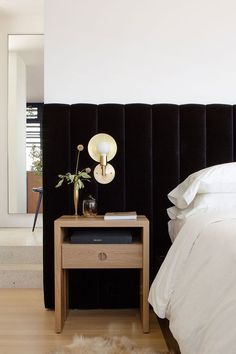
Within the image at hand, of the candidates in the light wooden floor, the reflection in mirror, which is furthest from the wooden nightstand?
the reflection in mirror

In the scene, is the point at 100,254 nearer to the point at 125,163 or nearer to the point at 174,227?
the point at 174,227

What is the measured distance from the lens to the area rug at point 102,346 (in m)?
2.04

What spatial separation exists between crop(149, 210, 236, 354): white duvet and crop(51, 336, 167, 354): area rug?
24 cm

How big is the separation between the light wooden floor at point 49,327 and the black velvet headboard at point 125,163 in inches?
5.4

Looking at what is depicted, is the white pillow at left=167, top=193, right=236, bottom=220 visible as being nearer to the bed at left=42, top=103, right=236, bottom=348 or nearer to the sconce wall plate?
the bed at left=42, top=103, right=236, bottom=348

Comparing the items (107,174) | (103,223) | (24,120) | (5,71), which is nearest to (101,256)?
(103,223)

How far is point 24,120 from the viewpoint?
4.99m

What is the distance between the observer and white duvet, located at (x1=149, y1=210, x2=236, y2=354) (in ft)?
4.11

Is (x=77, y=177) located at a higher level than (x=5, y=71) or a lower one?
lower

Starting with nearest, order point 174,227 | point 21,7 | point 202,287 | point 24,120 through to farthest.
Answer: point 202,287
point 174,227
point 21,7
point 24,120

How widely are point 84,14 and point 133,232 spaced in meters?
1.47

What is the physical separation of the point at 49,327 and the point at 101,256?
0.50 metres

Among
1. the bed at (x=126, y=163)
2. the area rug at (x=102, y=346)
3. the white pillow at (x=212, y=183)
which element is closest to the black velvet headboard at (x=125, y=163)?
the bed at (x=126, y=163)

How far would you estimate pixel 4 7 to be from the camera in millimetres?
4801
